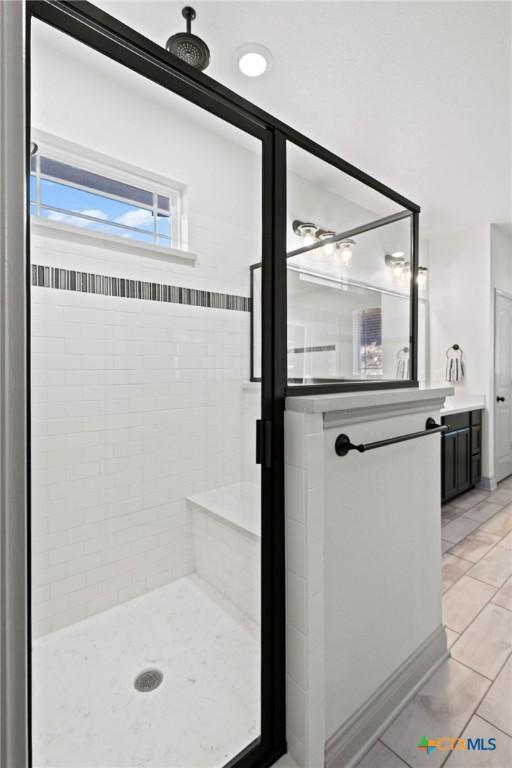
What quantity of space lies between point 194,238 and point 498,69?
1.81 m

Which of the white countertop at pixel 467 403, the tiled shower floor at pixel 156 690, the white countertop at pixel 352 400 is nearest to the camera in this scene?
the white countertop at pixel 352 400

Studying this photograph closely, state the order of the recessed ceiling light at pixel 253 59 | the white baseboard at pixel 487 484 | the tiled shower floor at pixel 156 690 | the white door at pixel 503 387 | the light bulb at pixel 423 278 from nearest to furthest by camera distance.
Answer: the tiled shower floor at pixel 156 690 < the recessed ceiling light at pixel 253 59 < the white baseboard at pixel 487 484 < the white door at pixel 503 387 < the light bulb at pixel 423 278

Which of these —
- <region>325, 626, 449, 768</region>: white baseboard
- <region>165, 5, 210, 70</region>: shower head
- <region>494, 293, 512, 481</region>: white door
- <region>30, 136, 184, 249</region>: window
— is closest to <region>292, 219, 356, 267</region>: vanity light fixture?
<region>30, 136, 184, 249</region>: window

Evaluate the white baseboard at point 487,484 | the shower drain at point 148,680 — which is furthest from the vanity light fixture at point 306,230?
the white baseboard at point 487,484

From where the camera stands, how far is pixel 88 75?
1.33 m

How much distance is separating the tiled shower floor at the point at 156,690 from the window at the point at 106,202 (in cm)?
145

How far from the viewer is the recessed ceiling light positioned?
1.82 m

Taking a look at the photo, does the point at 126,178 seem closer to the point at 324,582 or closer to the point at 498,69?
the point at 324,582

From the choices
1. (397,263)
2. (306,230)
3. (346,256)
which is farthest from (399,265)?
(306,230)

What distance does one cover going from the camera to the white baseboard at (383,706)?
1.17 metres

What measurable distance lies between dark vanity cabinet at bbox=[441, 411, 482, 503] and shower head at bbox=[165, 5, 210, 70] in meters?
2.98

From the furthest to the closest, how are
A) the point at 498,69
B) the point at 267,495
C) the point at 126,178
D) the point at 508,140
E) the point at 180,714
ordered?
the point at 508,140
the point at 498,69
the point at 126,178
the point at 180,714
the point at 267,495

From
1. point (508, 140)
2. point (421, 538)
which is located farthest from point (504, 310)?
point (421, 538)

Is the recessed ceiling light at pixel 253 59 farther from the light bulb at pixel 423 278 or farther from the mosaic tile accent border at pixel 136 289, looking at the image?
the light bulb at pixel 423 278
